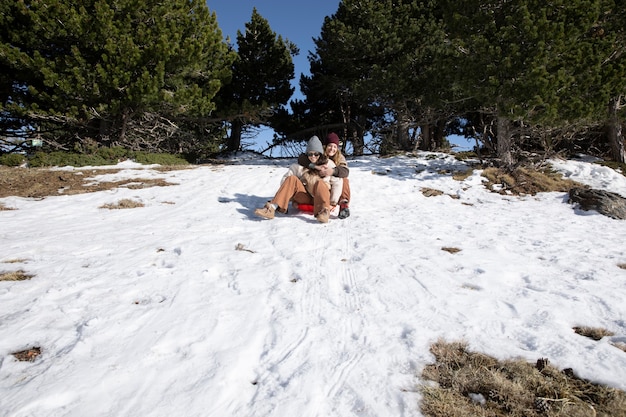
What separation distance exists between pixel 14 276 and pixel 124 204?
280 centimetres

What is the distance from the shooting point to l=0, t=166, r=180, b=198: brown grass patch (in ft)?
19.5

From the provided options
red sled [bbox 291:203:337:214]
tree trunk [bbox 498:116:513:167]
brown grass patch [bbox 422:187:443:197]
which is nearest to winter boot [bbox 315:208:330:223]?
red sled [bbox 291:203:337:214]

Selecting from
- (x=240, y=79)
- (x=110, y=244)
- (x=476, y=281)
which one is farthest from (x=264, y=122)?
(x=476, y=281)

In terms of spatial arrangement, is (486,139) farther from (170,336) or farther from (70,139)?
(70,139)

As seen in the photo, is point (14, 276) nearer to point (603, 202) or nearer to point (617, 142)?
point (603, 202)

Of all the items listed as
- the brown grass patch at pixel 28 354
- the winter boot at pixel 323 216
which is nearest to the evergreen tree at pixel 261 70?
the winter boot at pixel 323 216

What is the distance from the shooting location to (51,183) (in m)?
6.58

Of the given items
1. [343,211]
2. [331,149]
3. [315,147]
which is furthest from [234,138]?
[343,211]

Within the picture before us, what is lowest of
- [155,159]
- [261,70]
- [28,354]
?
[28,354]

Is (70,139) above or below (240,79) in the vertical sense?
below

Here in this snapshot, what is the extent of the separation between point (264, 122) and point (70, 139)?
741 cm

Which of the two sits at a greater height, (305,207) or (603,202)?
(305,207)

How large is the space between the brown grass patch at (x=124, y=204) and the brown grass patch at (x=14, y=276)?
101 inches

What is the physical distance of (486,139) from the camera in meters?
9.23
